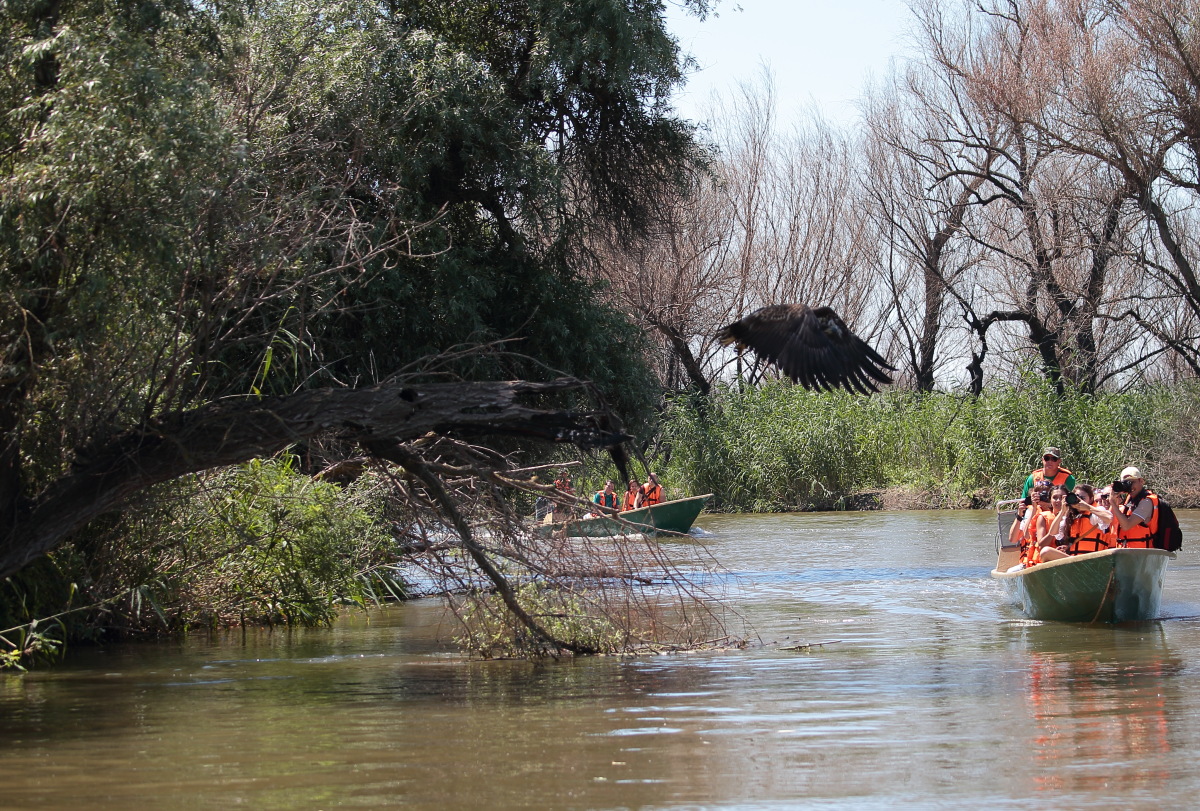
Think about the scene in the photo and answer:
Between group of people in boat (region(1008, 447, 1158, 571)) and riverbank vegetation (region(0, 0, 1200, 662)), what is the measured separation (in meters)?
3.43

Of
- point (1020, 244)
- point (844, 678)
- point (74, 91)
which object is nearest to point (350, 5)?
point (74, 91)

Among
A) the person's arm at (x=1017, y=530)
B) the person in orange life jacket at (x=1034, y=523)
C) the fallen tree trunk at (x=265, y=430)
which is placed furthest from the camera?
the person's arm at (x=1017, y=530)

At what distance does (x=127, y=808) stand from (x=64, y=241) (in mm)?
3351

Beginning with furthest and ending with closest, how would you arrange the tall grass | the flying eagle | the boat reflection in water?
the tall grass < the flying eagle < the boat reflection in water

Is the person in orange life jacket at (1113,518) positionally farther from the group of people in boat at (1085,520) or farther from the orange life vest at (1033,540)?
the orange life vest at (1033,540)

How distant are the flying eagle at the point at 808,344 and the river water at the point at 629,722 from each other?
195 cm

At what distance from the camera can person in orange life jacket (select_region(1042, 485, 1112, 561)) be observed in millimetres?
11281

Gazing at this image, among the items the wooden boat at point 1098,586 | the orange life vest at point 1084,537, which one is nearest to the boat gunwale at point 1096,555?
the wooden boat at point 1098,586

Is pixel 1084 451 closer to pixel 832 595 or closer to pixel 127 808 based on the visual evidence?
pixel 832 595

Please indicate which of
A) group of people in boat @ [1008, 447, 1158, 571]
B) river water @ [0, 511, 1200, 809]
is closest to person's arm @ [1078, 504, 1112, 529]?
group of people in boat @ [1008, 447, 1158, 571]

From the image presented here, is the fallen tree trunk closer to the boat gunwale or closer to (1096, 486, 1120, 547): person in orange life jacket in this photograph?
the boat gunwale

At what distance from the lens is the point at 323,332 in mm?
13938

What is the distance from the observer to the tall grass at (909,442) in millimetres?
24891

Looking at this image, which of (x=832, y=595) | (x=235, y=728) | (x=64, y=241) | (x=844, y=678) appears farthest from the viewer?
(x=832, y=595)
